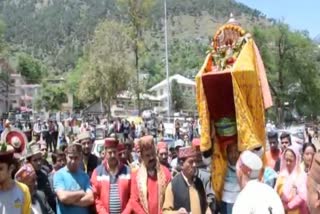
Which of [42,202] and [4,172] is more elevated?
[4,172]

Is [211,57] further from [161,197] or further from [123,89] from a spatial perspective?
[123,89]

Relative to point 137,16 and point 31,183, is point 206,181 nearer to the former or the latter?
point 31,183

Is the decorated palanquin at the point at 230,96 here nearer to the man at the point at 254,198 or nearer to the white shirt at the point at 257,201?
the man at the point at 254,198

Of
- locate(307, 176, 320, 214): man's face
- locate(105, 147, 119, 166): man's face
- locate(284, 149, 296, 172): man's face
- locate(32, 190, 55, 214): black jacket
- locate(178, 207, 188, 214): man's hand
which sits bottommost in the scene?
locate(178, 207, 188, 214): man's hand

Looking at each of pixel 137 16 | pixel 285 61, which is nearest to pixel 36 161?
pixel 137 16

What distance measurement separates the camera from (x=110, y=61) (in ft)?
159

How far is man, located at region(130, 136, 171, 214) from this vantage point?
657 cm

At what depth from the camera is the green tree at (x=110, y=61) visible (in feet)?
156

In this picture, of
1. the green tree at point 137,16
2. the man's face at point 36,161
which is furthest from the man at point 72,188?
the green tree at point 137,16

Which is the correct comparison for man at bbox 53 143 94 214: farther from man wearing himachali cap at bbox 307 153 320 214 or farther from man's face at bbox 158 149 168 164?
man wearing himachali cap at bbox 307 153 320 214

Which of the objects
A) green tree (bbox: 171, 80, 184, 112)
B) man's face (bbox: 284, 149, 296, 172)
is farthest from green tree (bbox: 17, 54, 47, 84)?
man's face (bbox: 284, 149, 296, 172)

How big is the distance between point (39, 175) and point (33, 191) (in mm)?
962

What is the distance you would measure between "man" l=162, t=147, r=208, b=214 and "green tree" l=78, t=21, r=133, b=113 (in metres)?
40.5

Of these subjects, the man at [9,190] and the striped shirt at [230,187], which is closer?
the man at [9,190]
